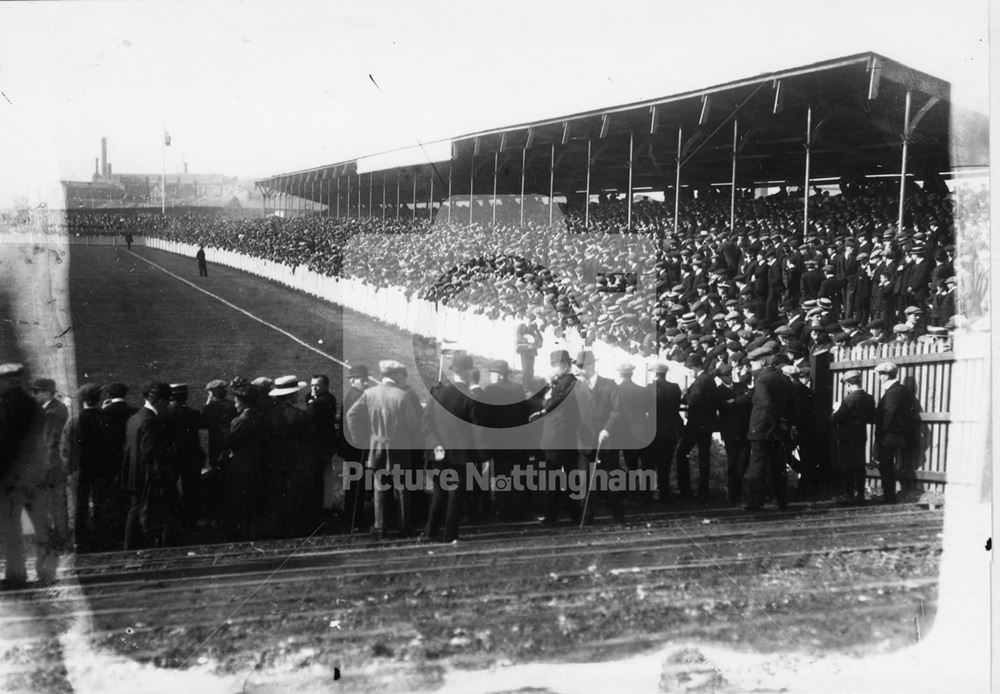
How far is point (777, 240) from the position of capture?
13867mm

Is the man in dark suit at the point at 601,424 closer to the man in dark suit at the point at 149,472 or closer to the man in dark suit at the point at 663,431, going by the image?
the man in dark suit at the point at 663,431

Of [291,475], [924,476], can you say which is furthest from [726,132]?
[291,475]

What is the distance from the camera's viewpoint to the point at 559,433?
7.63m

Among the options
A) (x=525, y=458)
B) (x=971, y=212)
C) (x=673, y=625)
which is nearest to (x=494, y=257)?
(x=525, y=458)

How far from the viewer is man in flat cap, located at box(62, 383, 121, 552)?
7.11 m

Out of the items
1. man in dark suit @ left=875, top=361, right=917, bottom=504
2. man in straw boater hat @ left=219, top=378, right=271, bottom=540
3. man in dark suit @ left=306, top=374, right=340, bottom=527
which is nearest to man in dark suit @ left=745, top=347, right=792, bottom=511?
man in dark suit @ left=875, top=361, right=917, bottom=504

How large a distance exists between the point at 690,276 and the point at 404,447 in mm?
5254

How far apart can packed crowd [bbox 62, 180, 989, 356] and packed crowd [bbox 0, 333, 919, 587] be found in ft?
3.45

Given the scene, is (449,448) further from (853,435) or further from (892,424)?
(892,424)

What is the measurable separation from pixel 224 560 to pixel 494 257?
562cm

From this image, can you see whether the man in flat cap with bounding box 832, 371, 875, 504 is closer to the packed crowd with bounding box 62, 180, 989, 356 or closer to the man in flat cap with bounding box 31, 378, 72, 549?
the packed crowd with bounding box 62, 180, 989, 356

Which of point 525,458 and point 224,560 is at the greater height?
point 525,458

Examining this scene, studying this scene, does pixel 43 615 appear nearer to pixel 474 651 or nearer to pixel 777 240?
pixel 474 651

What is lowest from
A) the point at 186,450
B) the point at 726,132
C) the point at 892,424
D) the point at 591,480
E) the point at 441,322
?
the point at 591,480
